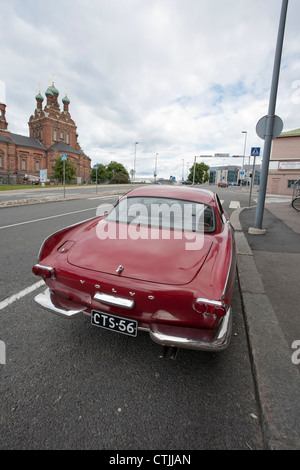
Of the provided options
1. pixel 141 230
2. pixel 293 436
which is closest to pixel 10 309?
pixel 141 230

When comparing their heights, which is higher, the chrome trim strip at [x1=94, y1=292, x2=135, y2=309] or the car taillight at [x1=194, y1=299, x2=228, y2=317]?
the car taillight at [x1=194, y1=299, x2=228, y2=317]

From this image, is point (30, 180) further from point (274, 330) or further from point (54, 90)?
point (274, 330)

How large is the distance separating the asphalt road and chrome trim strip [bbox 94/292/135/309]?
59 centimetres

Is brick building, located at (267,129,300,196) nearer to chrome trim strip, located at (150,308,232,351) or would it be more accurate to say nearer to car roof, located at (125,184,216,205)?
car roof, located at (125,184,216,205)

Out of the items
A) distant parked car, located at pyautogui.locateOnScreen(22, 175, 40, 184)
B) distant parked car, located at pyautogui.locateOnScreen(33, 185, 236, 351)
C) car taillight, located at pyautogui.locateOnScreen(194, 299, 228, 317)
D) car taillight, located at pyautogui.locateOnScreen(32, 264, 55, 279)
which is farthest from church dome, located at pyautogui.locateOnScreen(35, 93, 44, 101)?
car taillight, located at pyautogui.locateOnScreen(194, 299, 228, 317)

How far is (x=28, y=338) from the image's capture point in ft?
7.64

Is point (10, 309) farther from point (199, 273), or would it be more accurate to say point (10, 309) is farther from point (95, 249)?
point (199, 273)

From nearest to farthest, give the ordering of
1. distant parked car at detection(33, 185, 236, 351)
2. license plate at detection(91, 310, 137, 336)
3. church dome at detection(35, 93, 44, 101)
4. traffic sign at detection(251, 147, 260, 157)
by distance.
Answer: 1. distant parked car at detection(33, 185, 236, 351)
2. license plate at detection(91, 310, 137, 336)
3. traffic sign at detection(251, 147, 260, 157)
4. church dome at detection(35, 93, 44, 101)

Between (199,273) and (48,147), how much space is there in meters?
75.5

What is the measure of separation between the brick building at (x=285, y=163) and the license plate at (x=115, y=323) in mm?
30013

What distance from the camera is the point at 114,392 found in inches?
70.6

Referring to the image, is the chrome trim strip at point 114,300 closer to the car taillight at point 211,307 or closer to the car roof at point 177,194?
the car taillight at point 211,307

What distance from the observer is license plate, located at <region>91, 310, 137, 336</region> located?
191 cm
